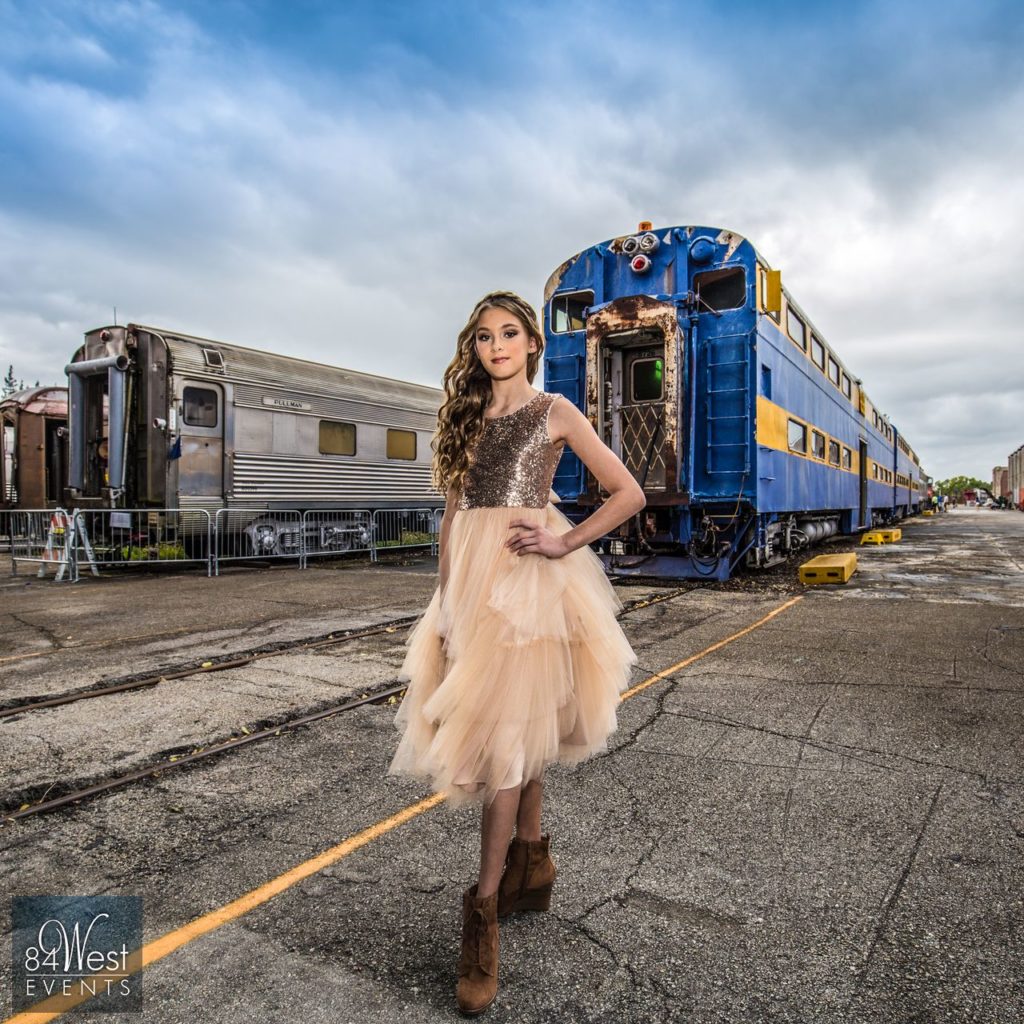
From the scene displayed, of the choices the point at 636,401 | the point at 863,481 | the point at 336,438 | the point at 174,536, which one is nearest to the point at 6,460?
the point at 174,536

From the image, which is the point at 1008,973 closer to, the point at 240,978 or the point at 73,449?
the point at 240,978

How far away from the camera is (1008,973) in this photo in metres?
1.96

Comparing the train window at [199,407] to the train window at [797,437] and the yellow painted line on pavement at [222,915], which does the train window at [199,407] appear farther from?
the yellow painted line on pavement at [222,915]

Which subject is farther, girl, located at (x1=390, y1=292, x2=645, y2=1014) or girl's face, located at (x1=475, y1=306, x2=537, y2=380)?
girl's face, located at (x1=475, y1=306, x2=537, y2=380)

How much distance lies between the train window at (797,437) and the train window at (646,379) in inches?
105

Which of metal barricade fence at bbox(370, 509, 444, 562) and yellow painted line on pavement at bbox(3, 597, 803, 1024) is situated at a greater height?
metal barricade fence at bbox(370, 509, 444, 562)

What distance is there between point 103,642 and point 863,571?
10.9 metres

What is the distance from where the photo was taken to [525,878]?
7.43 ft

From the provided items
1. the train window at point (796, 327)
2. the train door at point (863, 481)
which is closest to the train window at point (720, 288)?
the train window at point (796, 327)

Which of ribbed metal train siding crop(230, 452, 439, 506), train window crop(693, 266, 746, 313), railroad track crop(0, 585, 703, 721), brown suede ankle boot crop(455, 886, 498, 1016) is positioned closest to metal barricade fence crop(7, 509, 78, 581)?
ribbed metal train siding crop(230, 452, 439, 506)

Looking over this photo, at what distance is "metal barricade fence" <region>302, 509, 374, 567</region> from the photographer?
48.3 ft

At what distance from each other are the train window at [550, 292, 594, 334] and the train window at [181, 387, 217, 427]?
5.97m

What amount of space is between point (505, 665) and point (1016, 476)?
11894 centimetres

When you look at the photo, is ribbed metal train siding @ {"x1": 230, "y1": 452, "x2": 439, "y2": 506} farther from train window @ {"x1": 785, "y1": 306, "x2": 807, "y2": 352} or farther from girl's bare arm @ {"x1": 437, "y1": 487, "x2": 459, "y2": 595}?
girl's bare arm @ {"x1": 437, "y1": 487, "x2": 459, "y2": 595}
